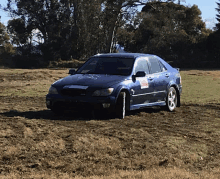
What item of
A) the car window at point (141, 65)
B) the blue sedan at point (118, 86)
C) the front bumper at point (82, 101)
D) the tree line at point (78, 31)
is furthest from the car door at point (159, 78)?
the tree line at point (78, 31)

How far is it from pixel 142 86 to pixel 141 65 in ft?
2.36

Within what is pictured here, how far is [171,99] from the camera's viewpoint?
11773 millimetres

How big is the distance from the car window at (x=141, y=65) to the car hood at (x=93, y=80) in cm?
76

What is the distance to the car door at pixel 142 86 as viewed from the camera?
33.5 feet

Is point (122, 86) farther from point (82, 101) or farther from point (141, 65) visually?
point (141, 65)

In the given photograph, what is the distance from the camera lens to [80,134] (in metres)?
7.67

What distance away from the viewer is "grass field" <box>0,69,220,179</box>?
17.8 ft

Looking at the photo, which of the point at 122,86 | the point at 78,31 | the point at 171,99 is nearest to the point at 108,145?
the point at 122,86

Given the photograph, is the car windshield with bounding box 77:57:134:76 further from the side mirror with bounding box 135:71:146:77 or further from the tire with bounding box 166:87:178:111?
the tire with bounding box 166:87:178:111

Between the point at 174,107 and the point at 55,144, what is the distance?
578 centimetres

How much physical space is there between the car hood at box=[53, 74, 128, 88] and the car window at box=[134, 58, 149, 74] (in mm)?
758

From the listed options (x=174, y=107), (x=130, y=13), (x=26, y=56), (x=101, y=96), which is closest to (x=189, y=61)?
(x=130, y=13)

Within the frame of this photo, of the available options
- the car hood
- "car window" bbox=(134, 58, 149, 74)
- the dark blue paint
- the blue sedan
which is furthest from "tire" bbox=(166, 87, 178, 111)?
the car hood

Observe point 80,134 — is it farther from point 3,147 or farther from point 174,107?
point 174,107
